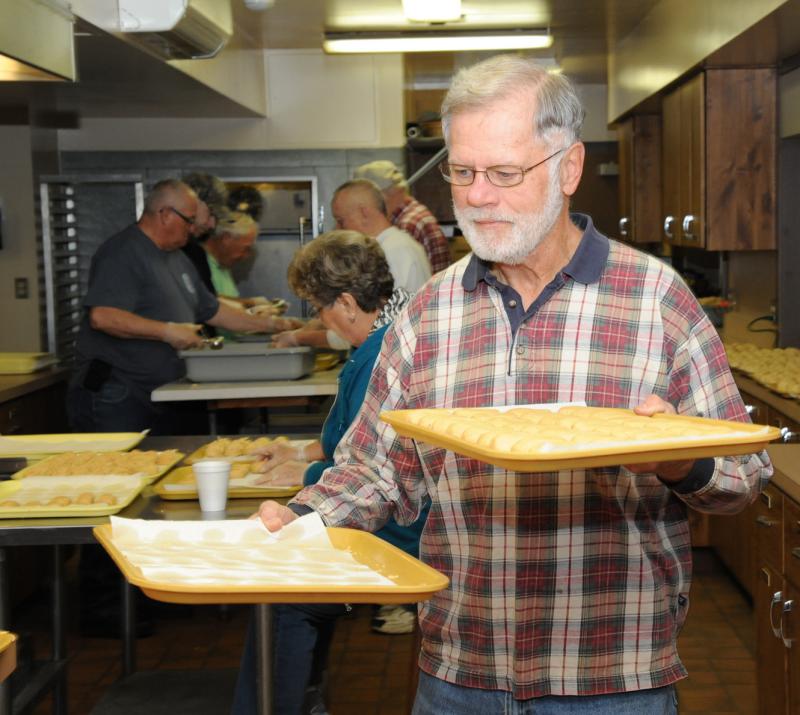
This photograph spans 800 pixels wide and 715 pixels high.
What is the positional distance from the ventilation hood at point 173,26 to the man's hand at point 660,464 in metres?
3.12

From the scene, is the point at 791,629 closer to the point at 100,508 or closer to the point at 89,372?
the point at 100,508

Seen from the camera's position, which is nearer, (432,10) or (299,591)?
(299,591)

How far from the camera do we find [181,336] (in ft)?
17.3

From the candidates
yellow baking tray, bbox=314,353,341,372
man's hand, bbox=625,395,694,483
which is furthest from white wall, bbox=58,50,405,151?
man's hand, bbox=625,395,694,483

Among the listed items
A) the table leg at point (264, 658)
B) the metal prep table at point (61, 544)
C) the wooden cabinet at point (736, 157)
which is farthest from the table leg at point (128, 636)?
the wooden cabinet at point (736, 157)

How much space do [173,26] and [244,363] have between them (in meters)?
1.57

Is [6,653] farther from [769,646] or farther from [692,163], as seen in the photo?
[692,163]

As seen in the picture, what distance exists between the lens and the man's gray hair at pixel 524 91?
1834 mm

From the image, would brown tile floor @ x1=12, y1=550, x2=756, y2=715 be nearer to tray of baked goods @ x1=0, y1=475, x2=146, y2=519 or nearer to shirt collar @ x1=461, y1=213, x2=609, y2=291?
tray of baked goods @ x1=0, y1=475, x2=146, y2=519

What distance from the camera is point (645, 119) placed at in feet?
25.9

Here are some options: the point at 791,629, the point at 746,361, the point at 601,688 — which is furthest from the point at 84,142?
the point at 601,688

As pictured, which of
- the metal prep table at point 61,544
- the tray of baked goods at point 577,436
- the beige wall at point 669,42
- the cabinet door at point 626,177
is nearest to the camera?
the tray of baked goods at point 577,436

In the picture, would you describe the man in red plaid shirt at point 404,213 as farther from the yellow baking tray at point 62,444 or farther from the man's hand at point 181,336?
the yellow baking tray at point 62,444

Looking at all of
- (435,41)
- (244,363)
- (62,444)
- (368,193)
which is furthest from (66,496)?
(435,41)
